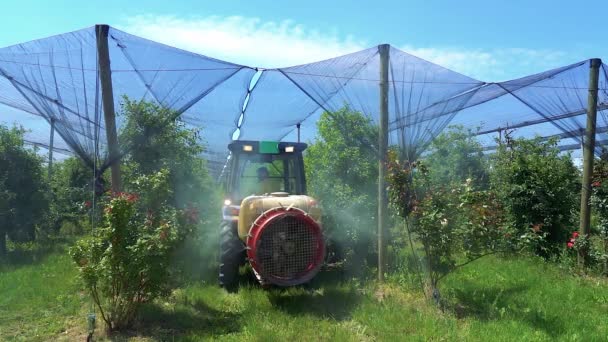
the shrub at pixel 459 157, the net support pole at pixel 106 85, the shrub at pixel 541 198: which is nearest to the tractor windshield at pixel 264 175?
the net support pole at pixel 106 85

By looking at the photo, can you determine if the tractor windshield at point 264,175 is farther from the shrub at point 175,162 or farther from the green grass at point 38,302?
the green grass at point 38,302

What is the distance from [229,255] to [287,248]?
2.83ft

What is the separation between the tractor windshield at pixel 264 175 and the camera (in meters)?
7.01

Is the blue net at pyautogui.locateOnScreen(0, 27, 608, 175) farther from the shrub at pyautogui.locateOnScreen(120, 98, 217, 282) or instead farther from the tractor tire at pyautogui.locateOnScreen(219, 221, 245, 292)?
the tractor tire at pyautogui.locateOnScreen(219, 221, 245, 292)

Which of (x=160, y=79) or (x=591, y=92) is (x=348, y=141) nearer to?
(x=160, y=79)

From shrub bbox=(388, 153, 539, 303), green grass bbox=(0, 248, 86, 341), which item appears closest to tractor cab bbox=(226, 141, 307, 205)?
shrub bbox=(388, 153, 539, 303)

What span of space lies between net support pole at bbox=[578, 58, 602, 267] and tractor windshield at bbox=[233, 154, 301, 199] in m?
4.18

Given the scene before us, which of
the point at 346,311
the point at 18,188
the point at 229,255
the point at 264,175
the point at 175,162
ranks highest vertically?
the point at 175,162

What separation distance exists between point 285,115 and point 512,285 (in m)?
4.89

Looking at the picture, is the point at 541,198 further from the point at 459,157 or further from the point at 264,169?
the point at 459,157

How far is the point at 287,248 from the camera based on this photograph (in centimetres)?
542

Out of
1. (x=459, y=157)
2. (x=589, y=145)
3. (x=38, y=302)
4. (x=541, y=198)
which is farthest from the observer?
(x=459, y=157)

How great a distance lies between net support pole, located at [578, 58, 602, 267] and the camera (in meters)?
6.57

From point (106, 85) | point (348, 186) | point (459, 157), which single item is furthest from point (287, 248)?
point (459, 157)
